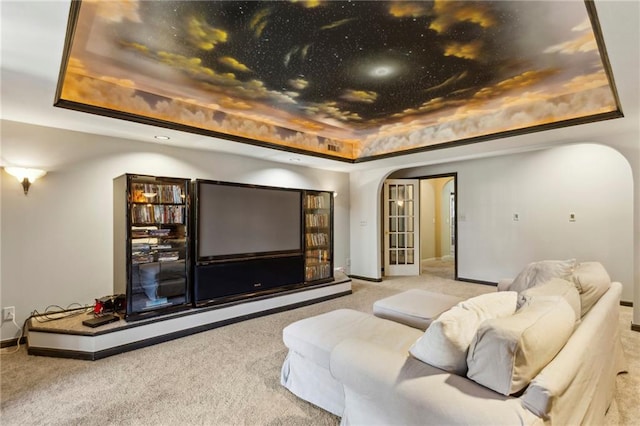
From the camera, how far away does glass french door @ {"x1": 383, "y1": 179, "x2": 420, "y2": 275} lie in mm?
6953

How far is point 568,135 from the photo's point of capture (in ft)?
12.5

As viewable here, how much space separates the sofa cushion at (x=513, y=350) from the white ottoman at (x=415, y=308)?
1.36m

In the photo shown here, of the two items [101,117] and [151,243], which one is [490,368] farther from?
[101,117]

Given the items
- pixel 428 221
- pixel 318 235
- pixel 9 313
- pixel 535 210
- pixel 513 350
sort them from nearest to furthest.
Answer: pixel 513 350 → pixel 9 313 → pixel 535 210 → pixel 318 235 → pixel 428 221

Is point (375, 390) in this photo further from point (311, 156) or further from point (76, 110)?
point (311, 156)

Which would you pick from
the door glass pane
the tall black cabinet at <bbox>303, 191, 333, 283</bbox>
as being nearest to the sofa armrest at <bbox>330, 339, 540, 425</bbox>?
the tall black cabinet at <bbox>303, 191, 333, 283</bbox>

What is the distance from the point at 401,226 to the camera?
704 cm

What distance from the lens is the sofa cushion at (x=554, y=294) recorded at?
1734mm

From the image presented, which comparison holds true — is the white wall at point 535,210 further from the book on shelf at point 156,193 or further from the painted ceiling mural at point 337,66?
the book on shelf at point 156,193

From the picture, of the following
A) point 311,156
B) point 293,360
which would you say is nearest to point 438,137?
point 311,156

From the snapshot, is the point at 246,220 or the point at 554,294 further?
the point at 246,220

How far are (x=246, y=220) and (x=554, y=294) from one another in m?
3.39

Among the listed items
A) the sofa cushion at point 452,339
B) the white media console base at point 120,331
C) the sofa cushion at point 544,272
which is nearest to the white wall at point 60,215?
the white media console base at point 120,331

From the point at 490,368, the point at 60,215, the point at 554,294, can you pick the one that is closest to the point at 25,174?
the point at 60,215
